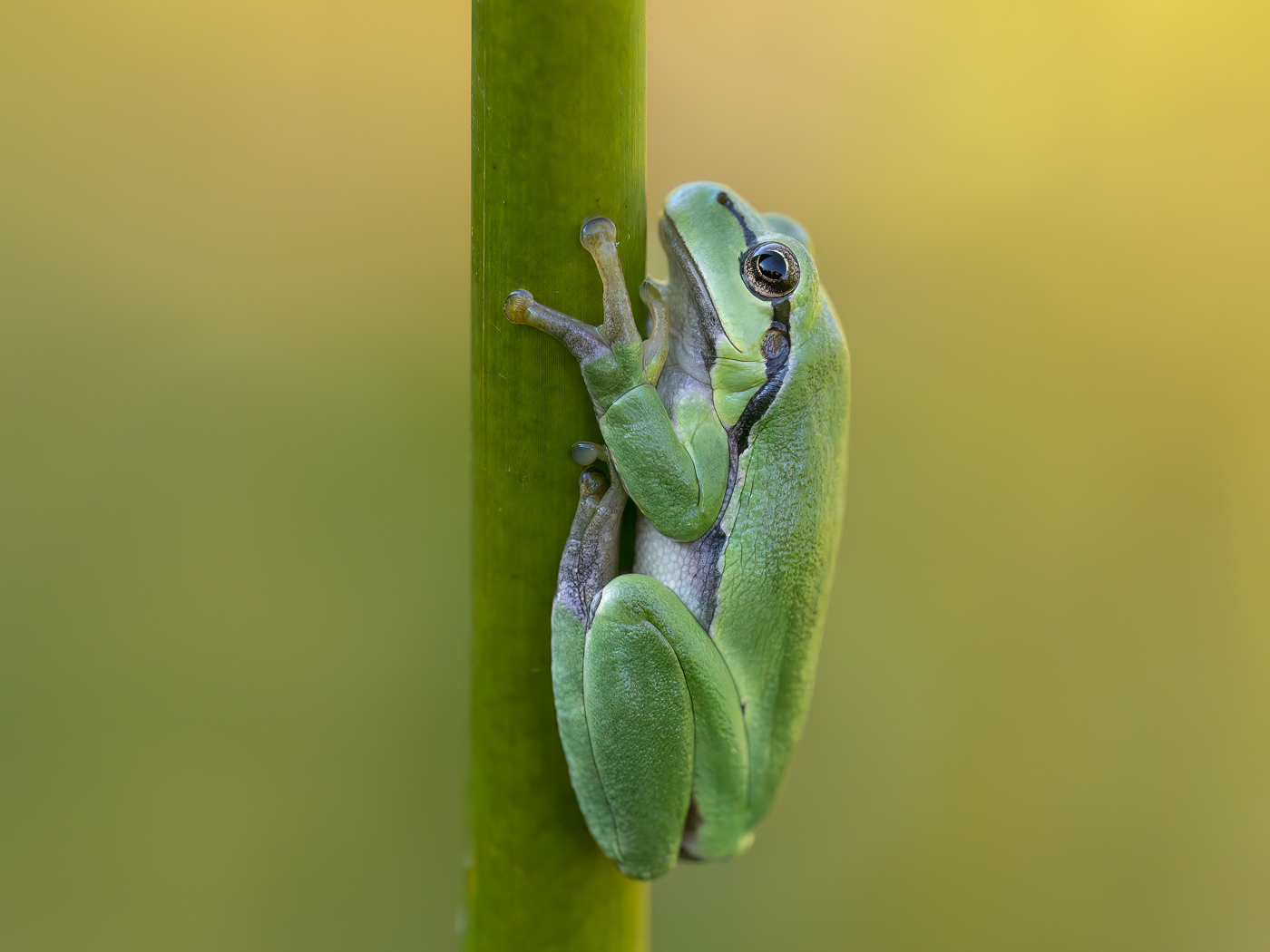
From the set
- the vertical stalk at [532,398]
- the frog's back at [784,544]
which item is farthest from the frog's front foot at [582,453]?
the frog's back at [784,544]

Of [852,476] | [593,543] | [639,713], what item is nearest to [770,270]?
[593,543]

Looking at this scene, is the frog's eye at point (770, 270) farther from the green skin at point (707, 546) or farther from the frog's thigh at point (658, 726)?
the frog's thigh at point (658, 726)

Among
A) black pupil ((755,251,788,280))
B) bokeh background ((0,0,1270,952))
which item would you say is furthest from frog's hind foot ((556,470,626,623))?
bokeh background ((0,0,1270,952))

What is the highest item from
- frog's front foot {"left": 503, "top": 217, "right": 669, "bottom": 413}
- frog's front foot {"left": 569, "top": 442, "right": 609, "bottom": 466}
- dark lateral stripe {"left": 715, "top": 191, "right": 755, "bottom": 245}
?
dark lateral stripe {"left": 715, "top": 191, "right": 755, "bottom": 245}

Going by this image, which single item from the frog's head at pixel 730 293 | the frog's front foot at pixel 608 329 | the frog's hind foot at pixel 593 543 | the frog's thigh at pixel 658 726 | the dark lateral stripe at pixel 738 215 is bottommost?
the frog's thigh at pixel 658 726

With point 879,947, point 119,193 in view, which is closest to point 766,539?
point 879,947

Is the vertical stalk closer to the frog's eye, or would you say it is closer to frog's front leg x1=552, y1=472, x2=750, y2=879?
frog's front leg x1=552, y1=472, x2=750, y2=879

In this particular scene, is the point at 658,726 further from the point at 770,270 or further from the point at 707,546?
the point at 770,270
